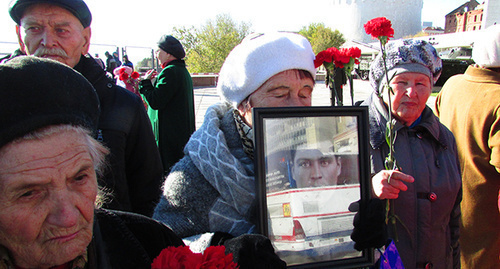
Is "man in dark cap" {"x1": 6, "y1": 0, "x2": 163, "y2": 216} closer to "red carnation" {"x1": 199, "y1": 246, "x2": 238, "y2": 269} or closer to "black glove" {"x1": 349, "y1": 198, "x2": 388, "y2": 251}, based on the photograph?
"red carnation" {"x1": 199, "y1": 246, "x2": 238, "y2": 269}

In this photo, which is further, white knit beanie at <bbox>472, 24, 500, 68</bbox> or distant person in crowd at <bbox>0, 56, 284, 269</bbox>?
white knit beanie at <bbox>472, 24, 500, 68</bbox>

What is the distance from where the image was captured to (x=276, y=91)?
4.79 feet

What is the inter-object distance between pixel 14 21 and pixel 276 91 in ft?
5.18

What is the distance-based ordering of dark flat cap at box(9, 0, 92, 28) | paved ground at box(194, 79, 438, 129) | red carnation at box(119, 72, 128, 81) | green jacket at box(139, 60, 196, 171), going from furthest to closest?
1. paved ground at box(194, 79, 438, 129)
2. red carnation at box(119, 72, 128, 81)
3. green jacket at box(139, 60, 196, 171)
4. dark flat cap at box(9, 0, 92, 28)

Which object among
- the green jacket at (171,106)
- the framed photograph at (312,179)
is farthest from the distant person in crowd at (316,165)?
the green jacket at (171,106)

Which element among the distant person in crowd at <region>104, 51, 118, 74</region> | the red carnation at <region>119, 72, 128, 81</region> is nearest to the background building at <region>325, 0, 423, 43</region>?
the distant person in crowd at <region>104, 51, 118, 74</region>

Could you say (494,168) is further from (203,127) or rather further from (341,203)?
(203,127)

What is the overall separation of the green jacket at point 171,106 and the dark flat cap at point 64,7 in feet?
6.92

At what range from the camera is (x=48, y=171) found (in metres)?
0.93

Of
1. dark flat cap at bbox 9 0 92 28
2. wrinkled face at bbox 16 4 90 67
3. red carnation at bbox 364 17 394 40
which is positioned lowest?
red carnation at bbox 364 17 394 40

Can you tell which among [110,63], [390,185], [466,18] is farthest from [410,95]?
[466,18]

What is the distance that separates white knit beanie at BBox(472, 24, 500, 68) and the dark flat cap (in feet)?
9.81

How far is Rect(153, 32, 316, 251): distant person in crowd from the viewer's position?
141 centimetres

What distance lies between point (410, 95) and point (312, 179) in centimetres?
116
